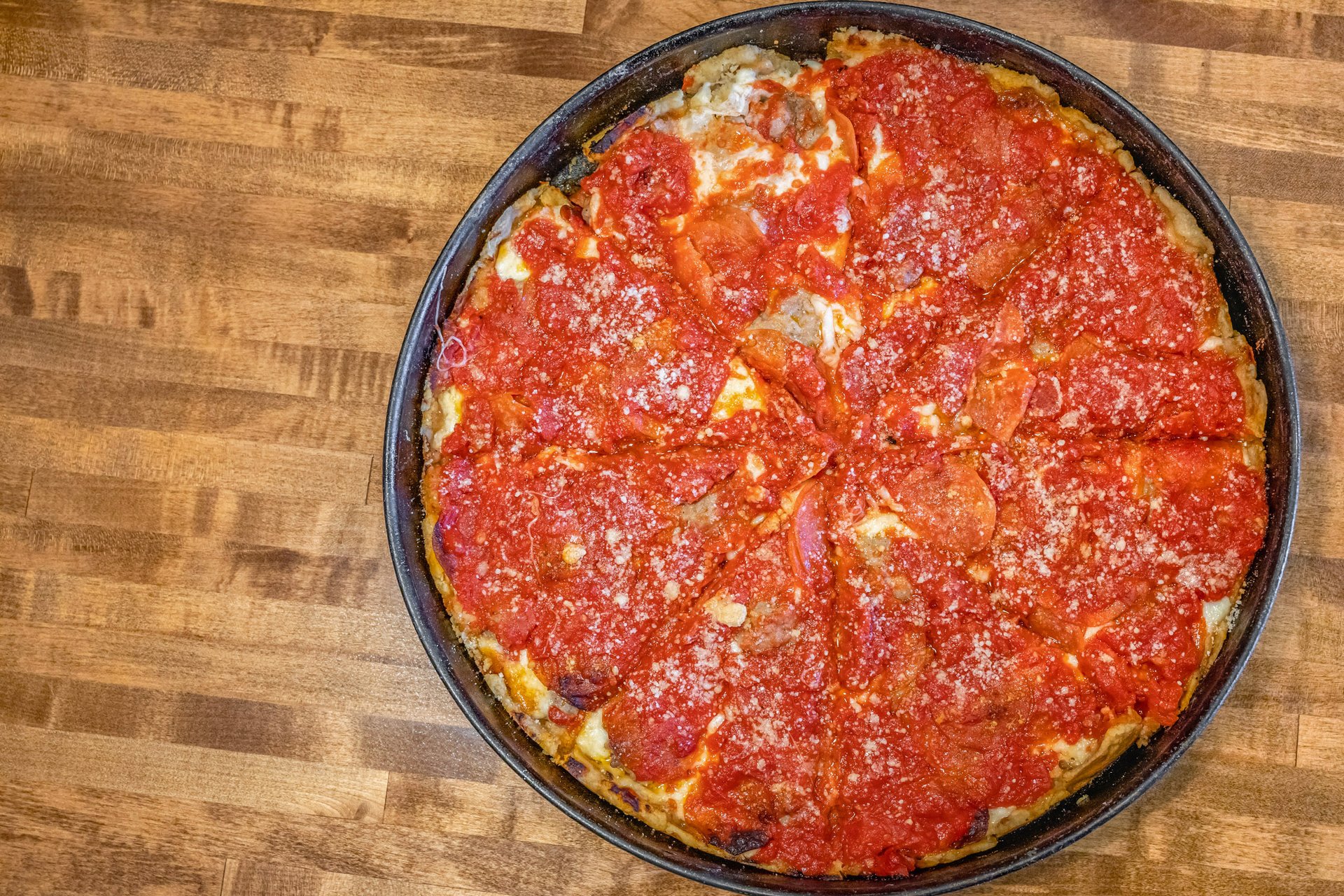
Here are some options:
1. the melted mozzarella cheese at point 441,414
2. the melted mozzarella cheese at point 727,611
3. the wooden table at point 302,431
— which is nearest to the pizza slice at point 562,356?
the melted mozzarella cheese at point 441,414

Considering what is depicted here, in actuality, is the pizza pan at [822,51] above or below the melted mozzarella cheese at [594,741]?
above

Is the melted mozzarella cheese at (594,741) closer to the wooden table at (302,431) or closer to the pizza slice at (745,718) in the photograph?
the pizza slice at (745,718)

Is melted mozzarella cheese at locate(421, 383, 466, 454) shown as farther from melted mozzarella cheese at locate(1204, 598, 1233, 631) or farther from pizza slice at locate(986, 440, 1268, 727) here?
melted mozzarella cheese at locate(1204, 598, 1233, 631)

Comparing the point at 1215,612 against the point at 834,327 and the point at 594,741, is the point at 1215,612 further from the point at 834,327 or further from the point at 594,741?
the point at 594,741

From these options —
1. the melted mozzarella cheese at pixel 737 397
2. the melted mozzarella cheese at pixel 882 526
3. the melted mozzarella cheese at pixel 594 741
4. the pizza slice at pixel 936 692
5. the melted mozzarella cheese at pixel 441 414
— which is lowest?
the melted mozzarella cheese at pixel 594 741

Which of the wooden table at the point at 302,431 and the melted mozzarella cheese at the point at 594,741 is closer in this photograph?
the melted mozzarella cheese at the point at 594,741
